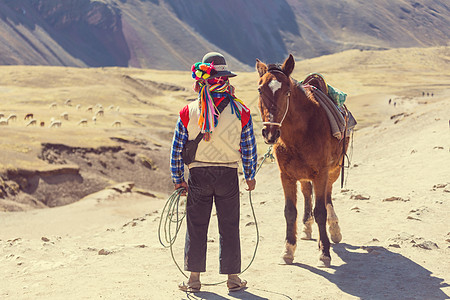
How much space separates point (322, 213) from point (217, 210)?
88.8 inches

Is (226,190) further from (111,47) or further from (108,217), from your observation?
(111,47)

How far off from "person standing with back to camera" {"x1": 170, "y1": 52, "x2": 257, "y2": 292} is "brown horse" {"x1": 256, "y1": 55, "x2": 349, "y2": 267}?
0.74 m

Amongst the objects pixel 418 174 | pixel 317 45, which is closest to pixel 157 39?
pixel 317 45

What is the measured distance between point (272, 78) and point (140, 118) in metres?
42.0

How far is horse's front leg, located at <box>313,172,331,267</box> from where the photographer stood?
820 cm

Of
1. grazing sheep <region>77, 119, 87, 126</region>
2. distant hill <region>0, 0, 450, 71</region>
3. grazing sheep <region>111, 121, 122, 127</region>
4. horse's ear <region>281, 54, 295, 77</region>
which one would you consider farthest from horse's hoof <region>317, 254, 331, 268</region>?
distant hill <region>0, 0, 450, 71</region>

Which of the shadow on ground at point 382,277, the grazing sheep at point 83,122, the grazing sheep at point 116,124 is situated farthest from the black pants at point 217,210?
the grazing sheep at point 116,124

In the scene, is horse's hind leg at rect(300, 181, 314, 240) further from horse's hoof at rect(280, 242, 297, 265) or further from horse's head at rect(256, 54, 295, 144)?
horse's head at rect(256, 54, 295, 144)

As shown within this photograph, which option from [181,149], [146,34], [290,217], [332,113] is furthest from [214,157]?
[146,34]

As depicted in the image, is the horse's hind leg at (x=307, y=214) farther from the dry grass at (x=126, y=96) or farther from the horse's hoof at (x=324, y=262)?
the dry grass at (x=126, y=96)

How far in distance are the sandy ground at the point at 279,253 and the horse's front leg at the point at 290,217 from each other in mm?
168

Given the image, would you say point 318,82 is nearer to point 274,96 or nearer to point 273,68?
point 273,68

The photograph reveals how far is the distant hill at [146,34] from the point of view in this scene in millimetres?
143875

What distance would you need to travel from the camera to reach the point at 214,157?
262 inches
